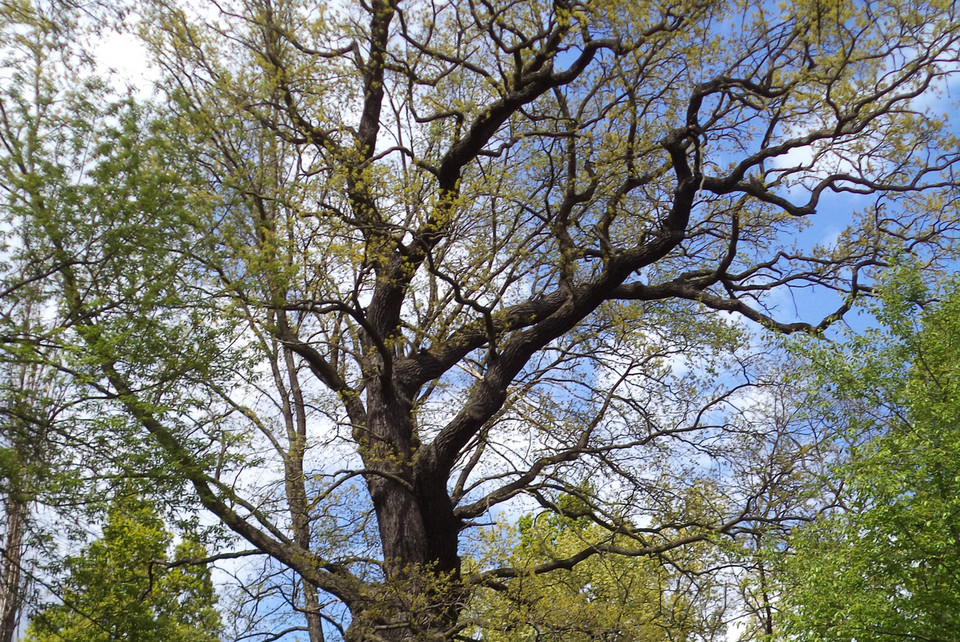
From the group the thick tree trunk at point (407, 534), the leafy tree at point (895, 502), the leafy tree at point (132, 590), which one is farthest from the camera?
the leafy tree at point (132, 590)

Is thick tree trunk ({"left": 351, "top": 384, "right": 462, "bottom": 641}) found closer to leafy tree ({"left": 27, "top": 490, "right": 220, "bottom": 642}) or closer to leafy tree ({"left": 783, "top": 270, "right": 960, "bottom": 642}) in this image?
leafy tree ({"left": 27, "top": 490, "right": 220, "bottom": 642})

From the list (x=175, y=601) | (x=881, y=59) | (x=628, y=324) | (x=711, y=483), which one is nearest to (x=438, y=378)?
(x=628, y=324)

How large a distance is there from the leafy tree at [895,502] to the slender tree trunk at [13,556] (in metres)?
6.92

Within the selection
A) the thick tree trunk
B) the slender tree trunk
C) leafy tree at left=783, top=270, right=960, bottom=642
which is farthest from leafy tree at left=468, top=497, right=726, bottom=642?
the slender tree trunk

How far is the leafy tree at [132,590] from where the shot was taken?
8344 mm

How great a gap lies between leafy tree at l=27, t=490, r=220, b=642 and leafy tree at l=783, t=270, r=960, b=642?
6.34 m

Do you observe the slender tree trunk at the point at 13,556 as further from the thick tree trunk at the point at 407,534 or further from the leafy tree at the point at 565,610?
the leafy tree at the point at 565,610

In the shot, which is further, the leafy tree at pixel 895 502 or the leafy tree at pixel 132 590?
the leafy tree at pixel 132 590

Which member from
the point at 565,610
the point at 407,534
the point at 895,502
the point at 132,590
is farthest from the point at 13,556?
the point at 895,502

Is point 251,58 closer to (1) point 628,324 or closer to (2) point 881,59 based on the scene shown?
(1) point 628,324

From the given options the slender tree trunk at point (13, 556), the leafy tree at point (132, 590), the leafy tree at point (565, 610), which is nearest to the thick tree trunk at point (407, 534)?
the leafy tree at point (565, 610)

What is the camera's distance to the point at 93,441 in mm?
7664

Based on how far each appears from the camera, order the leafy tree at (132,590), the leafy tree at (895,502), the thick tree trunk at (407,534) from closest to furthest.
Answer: the leafy tree at (895,502)
the thick tree trunk at (407,534)
the leafy tree at (132,590)

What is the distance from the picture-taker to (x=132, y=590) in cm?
909
